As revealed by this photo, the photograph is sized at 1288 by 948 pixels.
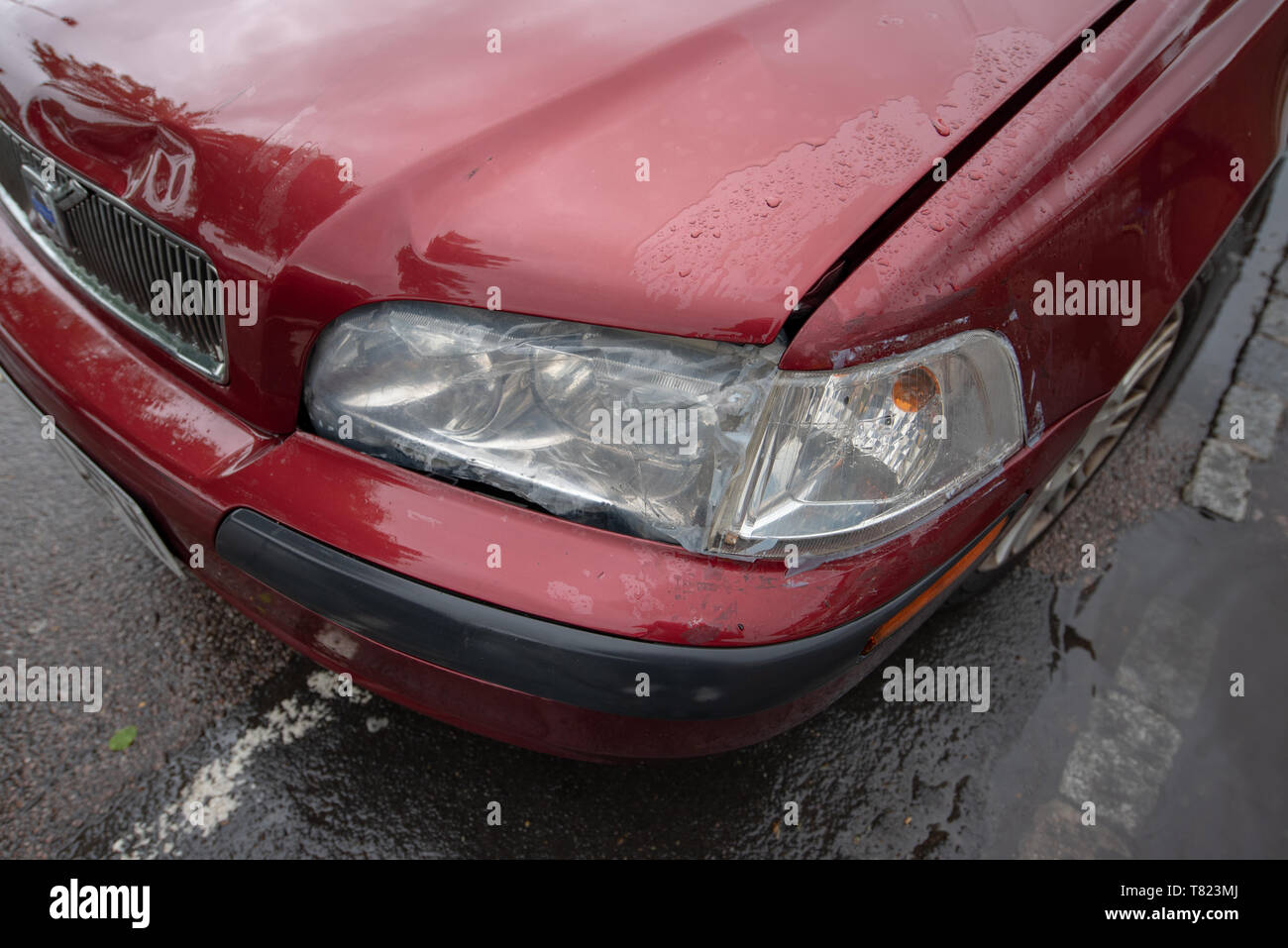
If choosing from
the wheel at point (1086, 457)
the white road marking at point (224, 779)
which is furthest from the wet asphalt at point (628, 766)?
the wheel at point (1086, 457)

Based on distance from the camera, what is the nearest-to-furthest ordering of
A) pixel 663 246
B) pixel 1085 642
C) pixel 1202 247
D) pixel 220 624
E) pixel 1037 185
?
pixel 663 246 < pixel 1037 185 < pixel 1202 247 < pixel 220 624 < pixel 1085 642

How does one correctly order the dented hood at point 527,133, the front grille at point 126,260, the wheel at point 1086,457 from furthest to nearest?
1. the wheel at point 1086,457
2. the front grille at point 126,260
3. the dented hood at point 527,133

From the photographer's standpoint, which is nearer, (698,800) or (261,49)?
(261,49)

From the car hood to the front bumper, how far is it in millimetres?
267

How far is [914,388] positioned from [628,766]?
85 cm

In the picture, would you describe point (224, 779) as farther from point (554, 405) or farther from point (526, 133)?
point (526, 133)

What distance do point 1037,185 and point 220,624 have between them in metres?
1.89

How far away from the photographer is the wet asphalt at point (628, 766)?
1.71 metres

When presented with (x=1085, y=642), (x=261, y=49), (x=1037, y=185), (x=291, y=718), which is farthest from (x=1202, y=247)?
(x=291, y=718)

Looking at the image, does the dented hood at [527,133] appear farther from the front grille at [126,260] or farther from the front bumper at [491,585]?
the front bumper at [491,585]

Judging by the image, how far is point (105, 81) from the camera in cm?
136

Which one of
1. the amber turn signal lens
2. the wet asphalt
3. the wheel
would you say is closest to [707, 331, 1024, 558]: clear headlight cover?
the amber turn signal lens

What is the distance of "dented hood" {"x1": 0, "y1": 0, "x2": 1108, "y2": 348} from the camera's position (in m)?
1.14
